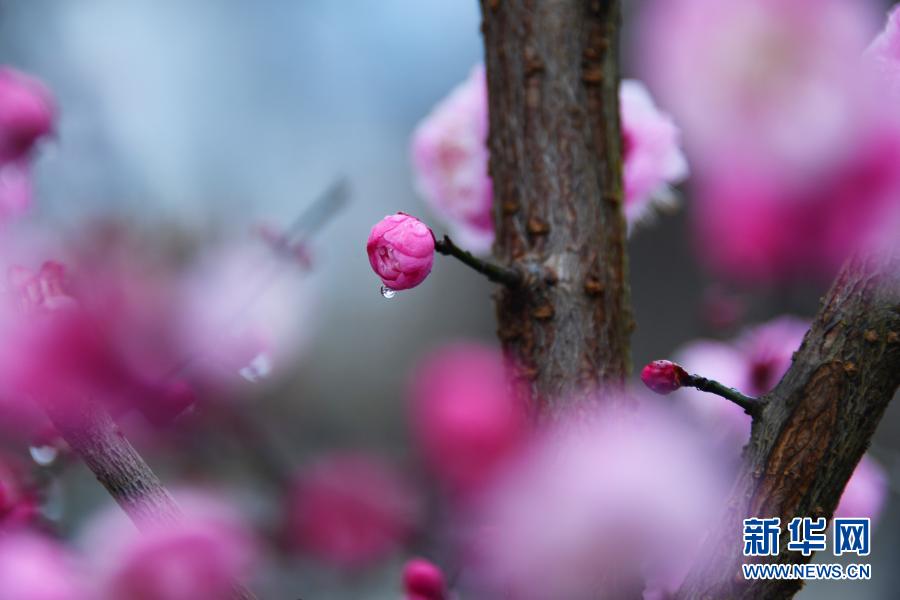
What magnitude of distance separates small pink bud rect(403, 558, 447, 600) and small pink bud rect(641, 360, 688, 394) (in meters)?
0.13

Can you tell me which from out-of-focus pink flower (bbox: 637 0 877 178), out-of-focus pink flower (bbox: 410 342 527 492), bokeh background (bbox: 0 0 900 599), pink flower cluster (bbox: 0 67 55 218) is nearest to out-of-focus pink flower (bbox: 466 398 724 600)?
out-of-focus pink flower (bbox: 410 342 527 492)

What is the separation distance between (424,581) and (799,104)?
0.24m

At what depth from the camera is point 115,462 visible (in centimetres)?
29

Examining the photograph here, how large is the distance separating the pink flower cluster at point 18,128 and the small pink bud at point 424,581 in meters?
0.22

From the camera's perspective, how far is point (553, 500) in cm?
28

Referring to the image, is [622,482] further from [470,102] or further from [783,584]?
[470,102]

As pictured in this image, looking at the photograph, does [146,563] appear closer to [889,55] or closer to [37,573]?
[37,573]

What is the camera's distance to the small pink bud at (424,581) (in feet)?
1.24

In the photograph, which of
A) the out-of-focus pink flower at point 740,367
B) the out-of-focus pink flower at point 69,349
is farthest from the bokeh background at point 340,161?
the out-of-focus pink flower at point 69,349

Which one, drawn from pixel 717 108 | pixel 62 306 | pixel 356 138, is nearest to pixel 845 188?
pixel 717 108

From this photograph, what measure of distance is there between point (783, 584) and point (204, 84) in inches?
56.1

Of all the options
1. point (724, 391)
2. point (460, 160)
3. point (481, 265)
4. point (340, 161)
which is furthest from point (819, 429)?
point (340, 161)

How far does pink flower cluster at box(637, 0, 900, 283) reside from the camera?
0.32 metres

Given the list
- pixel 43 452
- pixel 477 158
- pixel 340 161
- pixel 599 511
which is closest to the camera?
pixel 599 511
